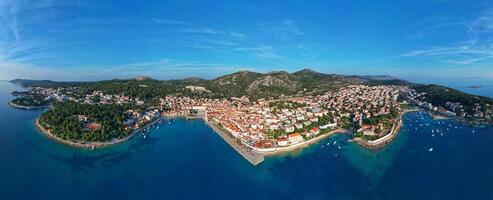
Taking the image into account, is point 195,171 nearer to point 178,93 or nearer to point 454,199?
point 454,199

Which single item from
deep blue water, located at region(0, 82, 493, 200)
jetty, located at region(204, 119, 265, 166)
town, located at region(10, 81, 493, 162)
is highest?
town, located at region(10, 81, 493, 162)

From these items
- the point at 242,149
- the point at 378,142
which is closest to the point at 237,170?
the point at 242,149

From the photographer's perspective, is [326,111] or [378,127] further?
[326,111]

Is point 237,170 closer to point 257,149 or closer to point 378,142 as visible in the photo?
point 257,149

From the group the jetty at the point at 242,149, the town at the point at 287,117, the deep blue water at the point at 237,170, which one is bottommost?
the deep blue water at the point at 237,170

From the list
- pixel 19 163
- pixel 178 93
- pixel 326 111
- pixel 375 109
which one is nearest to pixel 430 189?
pixel 326 111

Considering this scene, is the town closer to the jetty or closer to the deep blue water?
the jetty

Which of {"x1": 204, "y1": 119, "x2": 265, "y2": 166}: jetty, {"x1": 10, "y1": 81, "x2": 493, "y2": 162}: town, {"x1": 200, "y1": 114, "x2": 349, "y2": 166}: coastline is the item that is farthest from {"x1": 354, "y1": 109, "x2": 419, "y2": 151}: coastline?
{"x1": 204, "y1": 119, "x2": 265, "y2": 166}: jetty

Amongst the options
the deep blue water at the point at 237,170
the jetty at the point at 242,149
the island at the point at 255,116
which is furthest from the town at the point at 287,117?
the deep blue water at the point at 237,170

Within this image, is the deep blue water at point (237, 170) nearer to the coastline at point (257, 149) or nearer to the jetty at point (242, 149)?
the jetty at point (242, 149)
